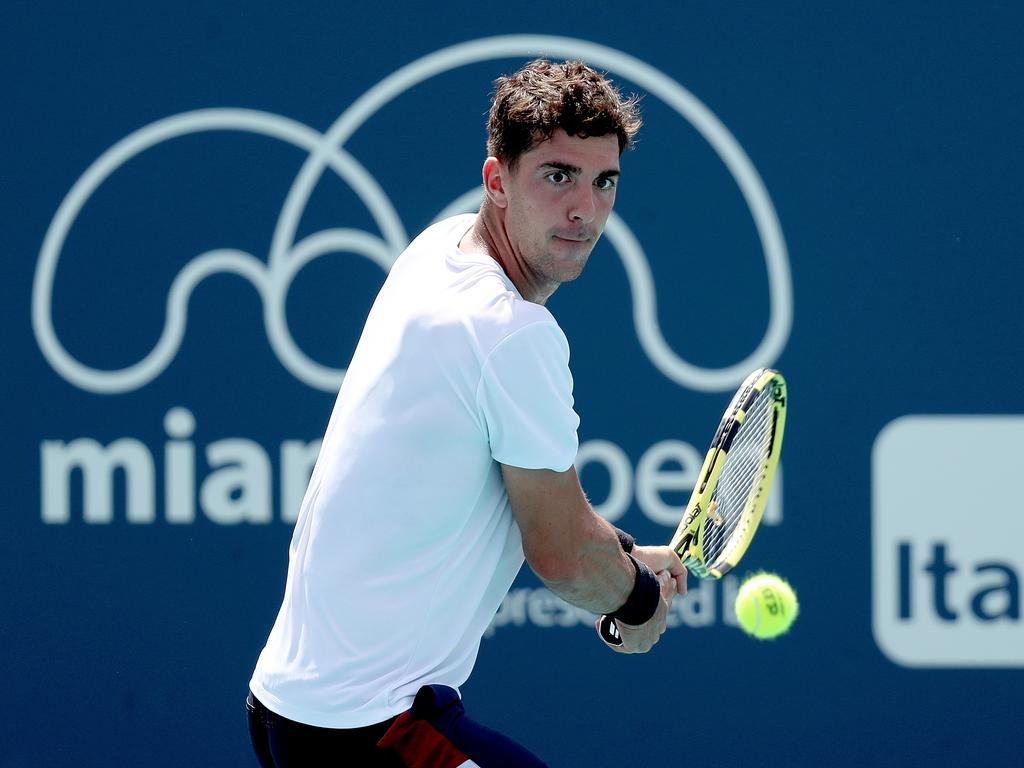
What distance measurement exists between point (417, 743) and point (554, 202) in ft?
3.08

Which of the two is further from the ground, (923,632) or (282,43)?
(282,43)

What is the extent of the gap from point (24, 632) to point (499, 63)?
7.67ft

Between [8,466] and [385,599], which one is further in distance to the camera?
[8,466]

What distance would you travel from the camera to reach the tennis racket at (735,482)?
10.6ft

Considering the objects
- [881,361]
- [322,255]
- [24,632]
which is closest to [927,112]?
[881,361]

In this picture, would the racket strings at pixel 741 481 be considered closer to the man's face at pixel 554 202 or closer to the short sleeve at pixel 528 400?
the man's face at pixel 554 202

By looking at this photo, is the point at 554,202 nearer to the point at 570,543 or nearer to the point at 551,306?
the point at 570,543

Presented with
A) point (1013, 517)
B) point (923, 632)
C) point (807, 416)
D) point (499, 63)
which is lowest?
point (923, 632)

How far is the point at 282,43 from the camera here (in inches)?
182

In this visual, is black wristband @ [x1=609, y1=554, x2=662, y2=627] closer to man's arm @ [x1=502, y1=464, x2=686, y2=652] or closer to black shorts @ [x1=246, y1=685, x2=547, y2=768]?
man's arm @ [x1=502, y1=464, x2=686, y2=652]

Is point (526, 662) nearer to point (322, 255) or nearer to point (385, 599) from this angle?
point (322, 255)

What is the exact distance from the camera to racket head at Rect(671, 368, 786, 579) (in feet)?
10.6

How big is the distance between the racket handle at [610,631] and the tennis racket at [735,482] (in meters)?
0.42

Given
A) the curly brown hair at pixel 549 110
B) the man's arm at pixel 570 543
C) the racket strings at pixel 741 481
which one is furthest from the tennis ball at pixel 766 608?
the curly brown hair at pixel 549 110
